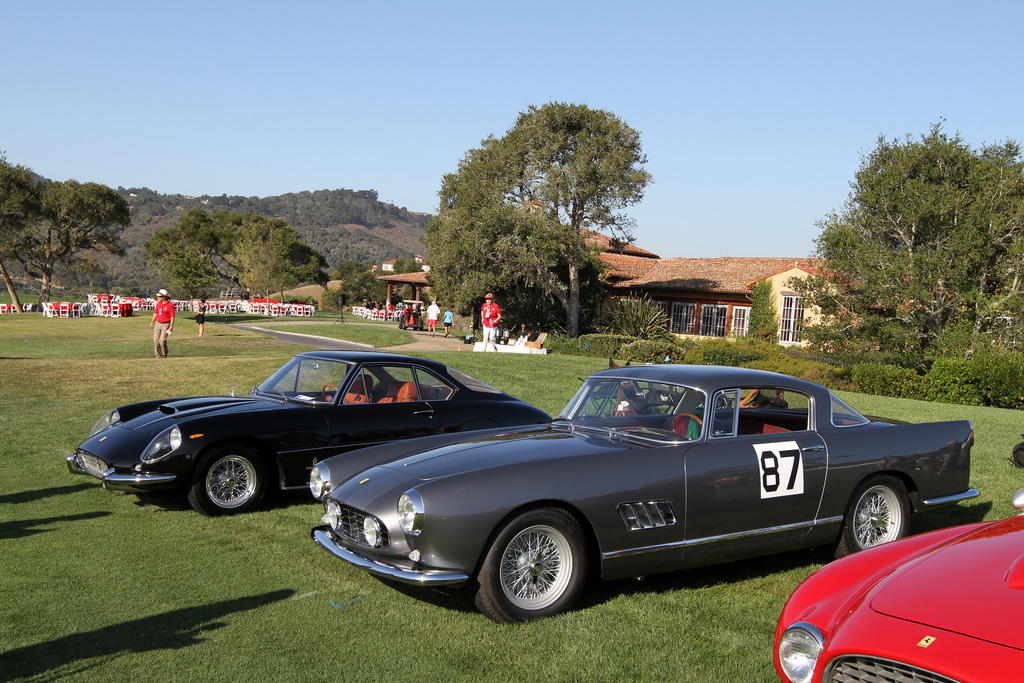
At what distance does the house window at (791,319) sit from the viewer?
33125mm

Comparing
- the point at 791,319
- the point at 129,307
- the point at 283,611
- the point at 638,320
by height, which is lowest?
the point at 283,611

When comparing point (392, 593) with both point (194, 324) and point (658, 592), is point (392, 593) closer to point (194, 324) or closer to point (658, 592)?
point (658, 592)

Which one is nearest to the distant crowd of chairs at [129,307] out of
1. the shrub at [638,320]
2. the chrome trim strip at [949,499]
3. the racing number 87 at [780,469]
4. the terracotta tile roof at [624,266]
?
the terracotta tile roof at [624,266]

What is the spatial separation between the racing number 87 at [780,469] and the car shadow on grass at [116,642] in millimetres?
3183

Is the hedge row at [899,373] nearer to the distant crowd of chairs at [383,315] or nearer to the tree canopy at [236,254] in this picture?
the distant crowd of chairs at [383,315]

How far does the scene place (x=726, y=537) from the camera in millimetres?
4672

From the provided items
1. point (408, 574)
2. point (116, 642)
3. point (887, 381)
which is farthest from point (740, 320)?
point (116, 642)

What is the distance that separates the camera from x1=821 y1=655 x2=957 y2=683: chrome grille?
237 centimetres

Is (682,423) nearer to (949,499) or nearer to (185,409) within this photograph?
(949,499)

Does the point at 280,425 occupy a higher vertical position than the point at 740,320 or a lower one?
lower

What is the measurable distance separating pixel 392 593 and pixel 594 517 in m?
1.39

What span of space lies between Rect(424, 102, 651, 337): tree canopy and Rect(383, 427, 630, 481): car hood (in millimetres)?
25477

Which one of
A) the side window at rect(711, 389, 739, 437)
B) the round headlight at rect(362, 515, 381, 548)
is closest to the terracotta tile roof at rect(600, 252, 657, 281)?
the side window at rect(711, 389, 739, 437)

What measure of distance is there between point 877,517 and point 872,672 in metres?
3.33
